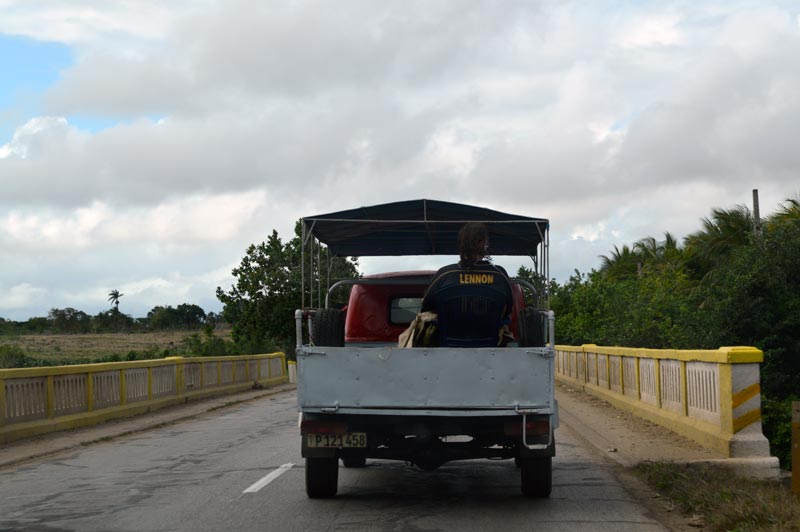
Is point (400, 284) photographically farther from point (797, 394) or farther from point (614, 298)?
point (614, 298)

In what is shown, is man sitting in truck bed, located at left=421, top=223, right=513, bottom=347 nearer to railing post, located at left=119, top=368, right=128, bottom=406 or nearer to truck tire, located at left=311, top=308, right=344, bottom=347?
truck tire, located at left=311, top=308, right=344, bottom=347

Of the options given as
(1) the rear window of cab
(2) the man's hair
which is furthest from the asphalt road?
(2) the man's hair

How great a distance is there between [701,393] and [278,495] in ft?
20.7

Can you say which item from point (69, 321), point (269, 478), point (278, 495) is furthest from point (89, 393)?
point (69, 321)

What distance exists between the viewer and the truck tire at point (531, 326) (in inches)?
359

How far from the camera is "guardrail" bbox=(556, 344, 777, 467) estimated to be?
1123 centimetres

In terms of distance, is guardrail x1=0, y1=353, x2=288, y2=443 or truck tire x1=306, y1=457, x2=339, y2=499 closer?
truck tire x1=306, y1=457, x2=339, y2=499

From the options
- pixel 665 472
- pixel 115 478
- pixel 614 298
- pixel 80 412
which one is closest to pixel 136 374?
pixel 80 412

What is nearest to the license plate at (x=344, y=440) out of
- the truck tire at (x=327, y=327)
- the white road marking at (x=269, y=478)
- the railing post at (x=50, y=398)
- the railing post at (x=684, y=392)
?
the truck tire at (x=327, y=327)

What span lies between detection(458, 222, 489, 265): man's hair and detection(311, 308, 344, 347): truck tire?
182 cm

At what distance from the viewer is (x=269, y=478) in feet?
34.4

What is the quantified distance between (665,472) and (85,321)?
4853 inches

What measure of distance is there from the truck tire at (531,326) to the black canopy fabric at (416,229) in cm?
117

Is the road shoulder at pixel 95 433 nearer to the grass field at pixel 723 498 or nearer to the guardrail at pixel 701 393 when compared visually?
the grass field at pixel 723 498
